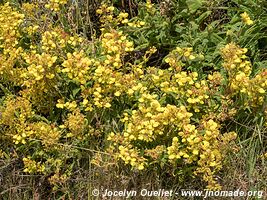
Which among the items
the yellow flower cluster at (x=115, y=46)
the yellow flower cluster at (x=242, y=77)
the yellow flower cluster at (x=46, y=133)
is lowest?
the yellow flower cluster at (x=46, y=133)

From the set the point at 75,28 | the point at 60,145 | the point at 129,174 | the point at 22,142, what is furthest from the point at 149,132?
the point at 75,28

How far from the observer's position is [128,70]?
151 inches

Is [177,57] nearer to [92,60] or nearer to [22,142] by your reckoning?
[92,60]

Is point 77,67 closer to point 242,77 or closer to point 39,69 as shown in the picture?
point 39,69

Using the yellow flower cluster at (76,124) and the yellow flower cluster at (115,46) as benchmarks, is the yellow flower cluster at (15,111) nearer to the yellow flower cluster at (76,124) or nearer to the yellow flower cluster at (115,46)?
the yellow flower cluster at (76,124)

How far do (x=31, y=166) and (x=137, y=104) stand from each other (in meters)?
0.89

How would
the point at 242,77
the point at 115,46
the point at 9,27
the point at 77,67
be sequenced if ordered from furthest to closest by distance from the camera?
the point at 9,27 → the point at 115,46 → the point at 77,67 → the point at 242,77

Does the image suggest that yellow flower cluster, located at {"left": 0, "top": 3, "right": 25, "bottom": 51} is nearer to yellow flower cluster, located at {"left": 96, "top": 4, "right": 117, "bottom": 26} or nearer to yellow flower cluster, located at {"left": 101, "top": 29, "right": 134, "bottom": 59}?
yellow flower cluster, located at {"left": 96, "top": 4, "right": 117, "bottom": 26}

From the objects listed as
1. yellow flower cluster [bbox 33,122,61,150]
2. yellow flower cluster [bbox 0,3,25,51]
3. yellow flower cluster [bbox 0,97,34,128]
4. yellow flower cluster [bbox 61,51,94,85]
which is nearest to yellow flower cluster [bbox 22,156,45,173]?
yellow flower cluster [bbox 33,122,61,150]

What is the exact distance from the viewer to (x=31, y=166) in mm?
3574

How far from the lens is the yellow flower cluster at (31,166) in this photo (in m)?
3.56

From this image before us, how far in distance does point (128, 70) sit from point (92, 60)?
33 centimetres

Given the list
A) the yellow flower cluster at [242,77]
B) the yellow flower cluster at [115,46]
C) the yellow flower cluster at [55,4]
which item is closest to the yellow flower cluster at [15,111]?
the yellow flower cluster at [115,46]

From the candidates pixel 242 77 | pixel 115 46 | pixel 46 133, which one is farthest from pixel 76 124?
pixel 242 77
